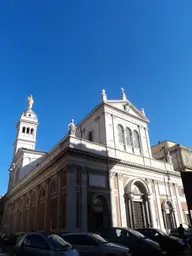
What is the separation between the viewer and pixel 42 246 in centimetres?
630

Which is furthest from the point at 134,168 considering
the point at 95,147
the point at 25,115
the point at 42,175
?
the point at 25,115

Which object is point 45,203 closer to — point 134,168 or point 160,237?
point 134,168

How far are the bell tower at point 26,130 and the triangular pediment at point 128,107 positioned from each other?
2299cm

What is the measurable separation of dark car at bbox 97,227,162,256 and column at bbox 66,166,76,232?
5796 millimetres

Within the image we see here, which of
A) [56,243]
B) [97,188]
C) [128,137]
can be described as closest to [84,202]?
[97,188]

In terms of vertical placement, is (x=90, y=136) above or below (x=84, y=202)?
above

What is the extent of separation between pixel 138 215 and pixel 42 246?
16.9 metres

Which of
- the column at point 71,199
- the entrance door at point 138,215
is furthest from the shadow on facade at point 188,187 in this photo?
the entrance door at point 138,215

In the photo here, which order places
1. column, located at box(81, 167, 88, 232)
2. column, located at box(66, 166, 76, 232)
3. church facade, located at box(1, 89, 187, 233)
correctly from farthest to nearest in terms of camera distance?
church facade, located at box(1, 89, 187, 233) → column, located at box(81, 167, 88, 232) → column, located at box(66, 166, 76, 232)

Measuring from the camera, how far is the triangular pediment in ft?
82.7

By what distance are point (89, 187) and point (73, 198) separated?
2006mm

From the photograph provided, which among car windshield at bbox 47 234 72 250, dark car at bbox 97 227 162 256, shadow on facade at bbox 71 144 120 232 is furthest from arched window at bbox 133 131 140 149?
car windshield at bbox 47 234 72 250

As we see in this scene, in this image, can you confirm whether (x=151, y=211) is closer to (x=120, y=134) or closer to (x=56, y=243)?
(x=120, y=134)

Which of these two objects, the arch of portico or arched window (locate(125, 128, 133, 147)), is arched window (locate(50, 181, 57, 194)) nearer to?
the arch of portico
